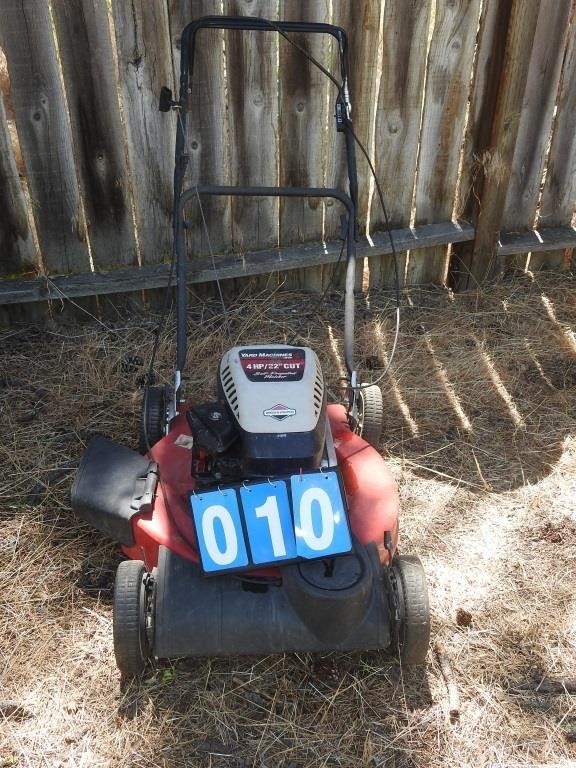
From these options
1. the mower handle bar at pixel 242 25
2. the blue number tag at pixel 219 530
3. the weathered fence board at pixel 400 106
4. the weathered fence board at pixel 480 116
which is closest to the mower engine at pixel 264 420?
the blue number tag at pixel 219 530

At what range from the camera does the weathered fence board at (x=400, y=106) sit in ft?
11.0

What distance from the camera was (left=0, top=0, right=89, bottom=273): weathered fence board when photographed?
2.98 m

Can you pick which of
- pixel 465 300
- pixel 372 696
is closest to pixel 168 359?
pixel 465 300

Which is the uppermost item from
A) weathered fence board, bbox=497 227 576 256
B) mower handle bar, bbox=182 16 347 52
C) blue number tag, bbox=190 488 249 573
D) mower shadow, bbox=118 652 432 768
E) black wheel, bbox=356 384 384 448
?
mower handle bar, bbox=182 16 347 52

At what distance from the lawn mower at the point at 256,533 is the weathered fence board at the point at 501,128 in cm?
174

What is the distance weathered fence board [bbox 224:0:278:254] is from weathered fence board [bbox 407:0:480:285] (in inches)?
27.9

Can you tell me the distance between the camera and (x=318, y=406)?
233 centimetres

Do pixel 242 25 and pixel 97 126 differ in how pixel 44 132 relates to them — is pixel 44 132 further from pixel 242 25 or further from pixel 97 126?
pixel 242 25

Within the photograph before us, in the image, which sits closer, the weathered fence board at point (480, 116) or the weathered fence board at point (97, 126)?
the weathered fence board at point (97, 126)

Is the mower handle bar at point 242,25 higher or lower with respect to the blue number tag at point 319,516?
higher

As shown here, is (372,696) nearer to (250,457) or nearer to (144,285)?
(250,457)

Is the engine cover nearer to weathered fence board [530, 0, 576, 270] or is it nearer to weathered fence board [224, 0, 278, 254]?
weathered fence board [224, 0, 278, 254]

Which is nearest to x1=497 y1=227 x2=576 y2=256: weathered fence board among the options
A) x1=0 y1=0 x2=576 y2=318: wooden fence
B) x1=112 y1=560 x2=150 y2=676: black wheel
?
x1=0 y1=0 x2=576 y2=318: wooden fence

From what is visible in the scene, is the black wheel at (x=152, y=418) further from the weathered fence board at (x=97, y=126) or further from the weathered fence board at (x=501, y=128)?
the weathered fence board at (x=501, y=128)
